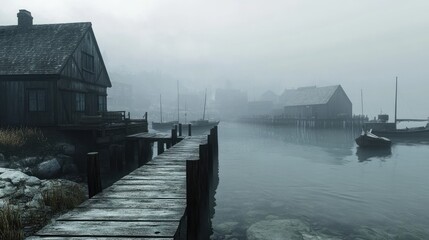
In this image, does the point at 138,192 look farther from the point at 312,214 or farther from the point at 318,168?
the point at 318,168

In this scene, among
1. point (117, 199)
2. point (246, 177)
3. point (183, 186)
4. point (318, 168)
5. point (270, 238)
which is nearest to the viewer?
point (117, 199)

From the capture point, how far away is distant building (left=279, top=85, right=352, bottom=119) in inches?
2362

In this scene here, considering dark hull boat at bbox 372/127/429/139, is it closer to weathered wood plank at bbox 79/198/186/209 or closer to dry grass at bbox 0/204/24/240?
weathered wood plank at bbox 79/198/186/209

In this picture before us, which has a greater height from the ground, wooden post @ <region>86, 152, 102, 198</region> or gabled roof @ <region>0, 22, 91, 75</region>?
gabled roof @ <region>0, 22, 91, 75</region>

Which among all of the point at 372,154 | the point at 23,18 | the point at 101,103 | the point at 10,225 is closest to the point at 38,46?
the point at 23,18

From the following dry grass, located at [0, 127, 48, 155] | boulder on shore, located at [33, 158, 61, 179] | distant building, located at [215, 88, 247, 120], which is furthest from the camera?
distant building, located at [215, 88, 247, 120]

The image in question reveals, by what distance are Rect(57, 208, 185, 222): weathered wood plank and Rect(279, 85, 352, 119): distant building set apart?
187 feet

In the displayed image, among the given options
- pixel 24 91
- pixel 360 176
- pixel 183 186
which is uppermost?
pixel 24 91

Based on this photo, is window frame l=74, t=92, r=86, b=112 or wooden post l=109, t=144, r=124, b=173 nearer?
wooden post l=109, t=144, r=124, b=173

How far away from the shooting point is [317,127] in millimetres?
56844

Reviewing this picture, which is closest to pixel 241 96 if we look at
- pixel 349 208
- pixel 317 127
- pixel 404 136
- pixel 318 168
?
pixel 317 127

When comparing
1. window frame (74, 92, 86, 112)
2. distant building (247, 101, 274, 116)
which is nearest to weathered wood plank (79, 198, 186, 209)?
window frame (74, 92, 86, 112)

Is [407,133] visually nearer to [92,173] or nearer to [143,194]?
[143,194]

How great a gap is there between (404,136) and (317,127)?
59.7ft
